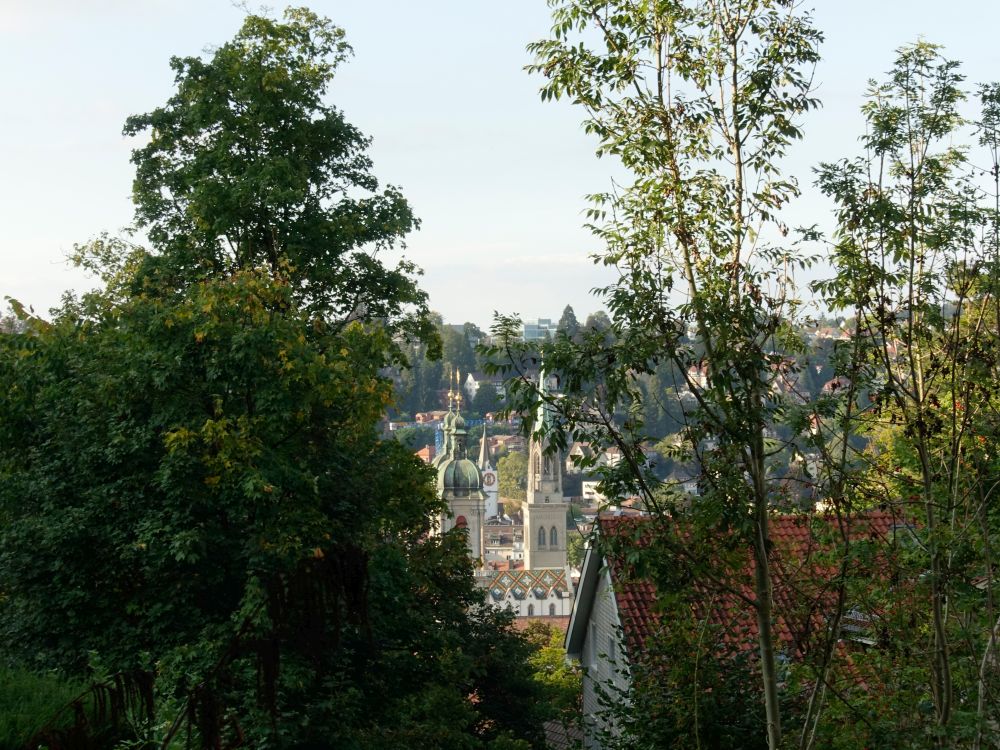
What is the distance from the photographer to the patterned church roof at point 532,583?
113 metres

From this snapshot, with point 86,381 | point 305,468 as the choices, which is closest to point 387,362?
point 305,468

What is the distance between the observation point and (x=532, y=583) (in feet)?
377

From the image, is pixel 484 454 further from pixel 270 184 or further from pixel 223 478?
pixel 223 478

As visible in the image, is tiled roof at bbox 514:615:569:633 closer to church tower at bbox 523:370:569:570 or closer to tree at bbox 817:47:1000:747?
church tower at bbox 523:370:569:570

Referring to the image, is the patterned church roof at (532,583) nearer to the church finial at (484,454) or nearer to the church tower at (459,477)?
the church tower at (459,477)

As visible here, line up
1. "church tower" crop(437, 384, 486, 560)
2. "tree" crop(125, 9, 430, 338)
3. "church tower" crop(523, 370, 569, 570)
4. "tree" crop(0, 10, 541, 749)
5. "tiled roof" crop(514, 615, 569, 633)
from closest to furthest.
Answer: "tree" crop(0, 10, 541, 749) < "tree" crop(125, 9, 430, 338) < "tiled roof" crop(514, 615, 569, 633) < "church tower" crop(437, 384, 486, 560) < "church tower" crop(523, 370, 569, 570)

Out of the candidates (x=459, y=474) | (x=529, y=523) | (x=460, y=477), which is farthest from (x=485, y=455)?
(x=460, y=477)

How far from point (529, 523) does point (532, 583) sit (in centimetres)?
1784

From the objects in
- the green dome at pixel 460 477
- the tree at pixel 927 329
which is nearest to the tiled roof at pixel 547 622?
the green dome at pixel 460 477

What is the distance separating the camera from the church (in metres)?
110

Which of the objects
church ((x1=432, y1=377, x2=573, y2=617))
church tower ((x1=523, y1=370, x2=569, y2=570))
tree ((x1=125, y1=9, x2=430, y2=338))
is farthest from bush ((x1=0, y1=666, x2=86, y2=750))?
church tower ((x1=523, y1=370, x2=569, y2=570))

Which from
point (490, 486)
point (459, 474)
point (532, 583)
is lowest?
point (532, 583)

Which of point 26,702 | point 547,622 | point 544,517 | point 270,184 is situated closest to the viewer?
point 26,702

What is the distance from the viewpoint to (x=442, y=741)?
17.1 meters
